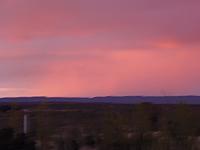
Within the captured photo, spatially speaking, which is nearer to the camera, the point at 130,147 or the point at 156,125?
the point at 130,147

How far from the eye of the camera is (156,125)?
33.6 meters

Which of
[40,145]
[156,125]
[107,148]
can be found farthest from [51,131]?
[156,125]

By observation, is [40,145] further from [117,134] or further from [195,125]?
[195,125]

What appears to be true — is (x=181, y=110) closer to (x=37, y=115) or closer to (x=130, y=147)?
(x=130, y=147)

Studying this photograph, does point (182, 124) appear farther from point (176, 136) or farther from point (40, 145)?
point (40, 145)

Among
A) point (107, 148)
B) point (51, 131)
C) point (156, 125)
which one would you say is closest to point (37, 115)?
point (51, 131)

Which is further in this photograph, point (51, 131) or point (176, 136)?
point (51, 131)

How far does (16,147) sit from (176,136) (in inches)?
274

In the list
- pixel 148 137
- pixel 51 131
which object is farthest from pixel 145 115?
pixel 51 131

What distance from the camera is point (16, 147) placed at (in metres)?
30.8

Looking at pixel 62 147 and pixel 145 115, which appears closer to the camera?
pixel 145 115

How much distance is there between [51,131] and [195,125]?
659 centimetres

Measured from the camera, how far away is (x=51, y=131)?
32.0 m

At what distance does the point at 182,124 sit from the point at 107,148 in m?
3.52
